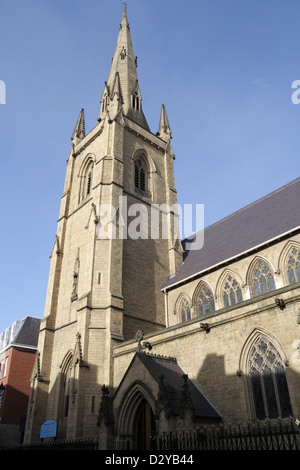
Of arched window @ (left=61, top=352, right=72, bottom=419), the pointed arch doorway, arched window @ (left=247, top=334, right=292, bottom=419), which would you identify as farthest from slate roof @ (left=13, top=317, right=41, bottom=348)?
arched window @ (left=247, top=334, right=292, bottom=419)

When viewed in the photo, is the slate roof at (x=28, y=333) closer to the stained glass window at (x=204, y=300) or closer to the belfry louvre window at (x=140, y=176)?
the belfry louvre window at (x=140, y=176)

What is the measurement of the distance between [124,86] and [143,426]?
93.4 feet

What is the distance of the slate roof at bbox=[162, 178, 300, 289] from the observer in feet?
68.5

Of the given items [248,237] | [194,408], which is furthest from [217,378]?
[248,237]

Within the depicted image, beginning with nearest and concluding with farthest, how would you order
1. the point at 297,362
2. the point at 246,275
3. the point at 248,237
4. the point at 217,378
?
the point at 297,362 → the point at 217,378 → the point at 246,275 → the point at 248,237

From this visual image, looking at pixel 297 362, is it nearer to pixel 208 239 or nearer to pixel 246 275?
pixel 246 275

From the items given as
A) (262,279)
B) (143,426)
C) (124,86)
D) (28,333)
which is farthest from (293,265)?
(28,333)

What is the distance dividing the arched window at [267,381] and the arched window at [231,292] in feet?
19.7

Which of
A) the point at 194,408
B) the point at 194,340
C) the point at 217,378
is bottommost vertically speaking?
the point at 194,408

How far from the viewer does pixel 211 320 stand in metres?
16.4

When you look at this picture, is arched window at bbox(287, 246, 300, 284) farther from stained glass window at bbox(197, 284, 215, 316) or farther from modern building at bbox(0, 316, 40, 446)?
modern building at bbox(0, 316, 40, 446)

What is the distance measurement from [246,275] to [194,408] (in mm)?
8730

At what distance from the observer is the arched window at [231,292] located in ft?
67.9

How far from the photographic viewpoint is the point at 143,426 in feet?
50.4
